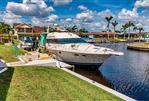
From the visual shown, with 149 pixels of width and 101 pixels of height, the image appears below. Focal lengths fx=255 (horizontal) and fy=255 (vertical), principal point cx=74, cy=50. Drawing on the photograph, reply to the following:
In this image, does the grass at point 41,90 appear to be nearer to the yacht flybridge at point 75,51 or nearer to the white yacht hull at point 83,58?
the yacht flybridge at point 75,51

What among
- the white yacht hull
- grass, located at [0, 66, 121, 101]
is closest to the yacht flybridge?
the white yacht hull

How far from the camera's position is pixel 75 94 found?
12.5m

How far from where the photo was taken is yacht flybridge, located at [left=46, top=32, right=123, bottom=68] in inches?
1071

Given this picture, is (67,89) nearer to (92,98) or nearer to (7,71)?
(92,98)

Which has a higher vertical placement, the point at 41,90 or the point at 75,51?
the point at 75,51

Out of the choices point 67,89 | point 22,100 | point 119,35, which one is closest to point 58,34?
point 67,89

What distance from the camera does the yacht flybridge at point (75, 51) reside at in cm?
2722

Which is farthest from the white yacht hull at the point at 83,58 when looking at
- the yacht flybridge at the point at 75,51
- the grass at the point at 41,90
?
the grass at the point at 41,90

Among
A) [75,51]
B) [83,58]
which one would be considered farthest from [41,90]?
[75,51]

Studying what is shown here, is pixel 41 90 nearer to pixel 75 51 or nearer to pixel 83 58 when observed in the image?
pixel 83 58

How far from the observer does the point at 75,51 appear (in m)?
28.4

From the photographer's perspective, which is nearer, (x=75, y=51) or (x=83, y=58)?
(x=83, y=58)

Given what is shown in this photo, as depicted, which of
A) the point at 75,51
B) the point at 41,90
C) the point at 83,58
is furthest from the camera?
the point at 75,51

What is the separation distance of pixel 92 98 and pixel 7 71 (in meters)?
6.68
